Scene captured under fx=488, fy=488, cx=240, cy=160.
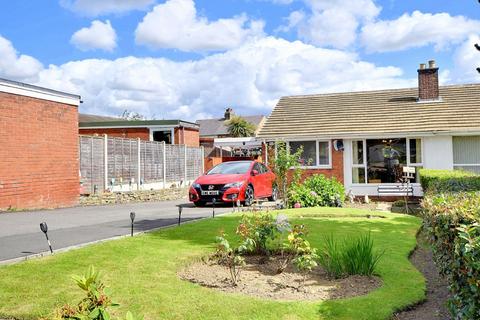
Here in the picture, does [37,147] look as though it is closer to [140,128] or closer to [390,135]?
Answer: [390,135]

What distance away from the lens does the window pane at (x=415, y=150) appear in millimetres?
21656

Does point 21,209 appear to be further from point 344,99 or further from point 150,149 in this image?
point 344,99

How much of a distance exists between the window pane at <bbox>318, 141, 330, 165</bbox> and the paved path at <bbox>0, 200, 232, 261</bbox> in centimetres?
930

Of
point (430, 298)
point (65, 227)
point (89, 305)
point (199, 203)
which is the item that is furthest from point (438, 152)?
point (89, 305)

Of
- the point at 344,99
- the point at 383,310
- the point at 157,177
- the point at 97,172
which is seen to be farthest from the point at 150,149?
the point at 383,310

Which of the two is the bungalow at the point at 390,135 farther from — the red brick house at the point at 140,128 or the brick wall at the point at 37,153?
the red brick house at the point at 140,128

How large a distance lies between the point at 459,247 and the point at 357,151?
1907 centimetres

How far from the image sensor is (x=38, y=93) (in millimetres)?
17922

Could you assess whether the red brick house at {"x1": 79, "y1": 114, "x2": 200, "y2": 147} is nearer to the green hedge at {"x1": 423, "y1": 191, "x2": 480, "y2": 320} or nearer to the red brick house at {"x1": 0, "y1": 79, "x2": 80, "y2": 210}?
the red brick house at {"x1": 0, "y1": 79, "x2": 80, "y2": 210}

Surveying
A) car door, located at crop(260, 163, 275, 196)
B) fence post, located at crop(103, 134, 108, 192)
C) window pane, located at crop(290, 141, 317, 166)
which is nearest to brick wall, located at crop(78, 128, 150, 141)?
fence post, located at crop(103, 134, 108, 192)

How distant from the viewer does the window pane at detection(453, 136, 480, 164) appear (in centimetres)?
2112

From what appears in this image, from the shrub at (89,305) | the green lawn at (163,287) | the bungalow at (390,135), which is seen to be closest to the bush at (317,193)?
the bungalow at (390,135)

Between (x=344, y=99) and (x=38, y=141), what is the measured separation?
53.5 feet

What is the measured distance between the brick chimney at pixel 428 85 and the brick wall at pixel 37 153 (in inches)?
643
